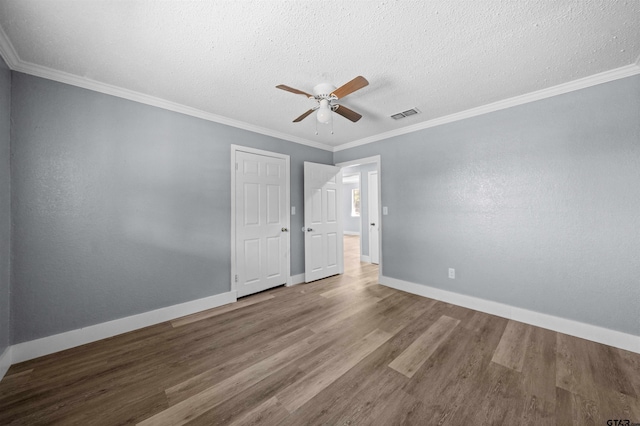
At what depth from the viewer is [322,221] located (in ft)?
14.1

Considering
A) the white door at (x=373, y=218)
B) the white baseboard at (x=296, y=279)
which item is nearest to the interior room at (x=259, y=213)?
the white baseboard at (x=296, y=279)

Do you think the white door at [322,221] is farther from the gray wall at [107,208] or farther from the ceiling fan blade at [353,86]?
the ceiling fan blade at [353,86]

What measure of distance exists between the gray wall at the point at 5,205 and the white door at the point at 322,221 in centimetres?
316

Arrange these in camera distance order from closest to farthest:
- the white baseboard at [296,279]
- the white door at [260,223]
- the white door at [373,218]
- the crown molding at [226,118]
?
the crown molding at [226,118], the white door at [260,223], the white baseboard at [296,279], the white door at [373,218]

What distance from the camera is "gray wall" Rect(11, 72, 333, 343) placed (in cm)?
204

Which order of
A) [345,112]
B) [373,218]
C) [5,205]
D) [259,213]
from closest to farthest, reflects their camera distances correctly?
[5,205] < [345,112] < [259,213] < [373,218]

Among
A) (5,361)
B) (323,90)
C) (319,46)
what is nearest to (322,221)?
(323,90)

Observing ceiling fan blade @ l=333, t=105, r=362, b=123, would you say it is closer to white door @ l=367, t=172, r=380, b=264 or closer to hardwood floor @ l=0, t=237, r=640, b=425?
hardwood floor @ l=0, t=237, r=640, b=425

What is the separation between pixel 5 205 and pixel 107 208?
24.5 inches

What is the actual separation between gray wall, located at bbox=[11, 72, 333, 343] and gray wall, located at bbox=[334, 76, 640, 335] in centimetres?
300

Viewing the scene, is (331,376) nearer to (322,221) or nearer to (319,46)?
(319,46)

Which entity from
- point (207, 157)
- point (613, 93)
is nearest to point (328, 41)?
point (207, 157)

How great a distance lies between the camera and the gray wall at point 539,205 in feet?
7.07

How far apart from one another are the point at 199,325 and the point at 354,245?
5.79m
